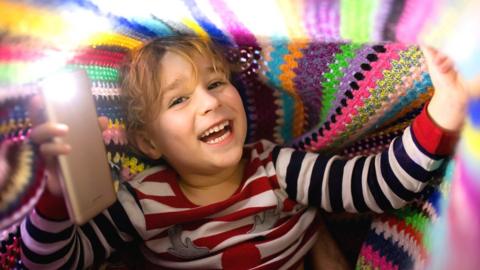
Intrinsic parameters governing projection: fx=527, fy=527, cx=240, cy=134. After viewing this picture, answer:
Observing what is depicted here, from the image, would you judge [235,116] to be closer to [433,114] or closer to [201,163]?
[201,163]

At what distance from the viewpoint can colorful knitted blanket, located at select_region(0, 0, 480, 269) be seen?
1.32ft

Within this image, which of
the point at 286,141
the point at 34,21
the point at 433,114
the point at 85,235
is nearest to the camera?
the point at 34,21

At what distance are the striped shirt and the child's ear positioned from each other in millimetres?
29

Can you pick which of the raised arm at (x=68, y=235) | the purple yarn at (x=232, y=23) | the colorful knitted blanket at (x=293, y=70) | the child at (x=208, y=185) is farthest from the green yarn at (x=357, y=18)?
the raised arm at (x=68, y=235)

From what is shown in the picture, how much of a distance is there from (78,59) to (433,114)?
15.1 inches

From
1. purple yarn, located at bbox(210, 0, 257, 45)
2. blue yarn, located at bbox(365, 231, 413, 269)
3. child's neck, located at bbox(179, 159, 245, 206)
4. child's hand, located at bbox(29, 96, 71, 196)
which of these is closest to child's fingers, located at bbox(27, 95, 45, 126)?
child's hand, located at bbox(29, 96, 71, 196)

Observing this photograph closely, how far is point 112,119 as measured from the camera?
2.30 feet

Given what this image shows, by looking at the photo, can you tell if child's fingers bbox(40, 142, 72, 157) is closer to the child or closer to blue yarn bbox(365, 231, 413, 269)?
the child

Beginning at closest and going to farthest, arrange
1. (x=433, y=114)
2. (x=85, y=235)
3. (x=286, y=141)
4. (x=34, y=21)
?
(x=34, y=21)
(x=433, y=114)
(x=85, y=235)
(x=286, y=141)

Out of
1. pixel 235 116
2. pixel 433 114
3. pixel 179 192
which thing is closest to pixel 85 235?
pixel 179 192

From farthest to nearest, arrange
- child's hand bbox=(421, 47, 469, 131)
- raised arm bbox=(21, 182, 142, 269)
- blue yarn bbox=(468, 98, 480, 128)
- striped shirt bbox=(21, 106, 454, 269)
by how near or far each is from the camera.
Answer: striped shirt bbox=(21, 106, 454, 269) < raised arm bbox=(21, 182, 142, 269) < child's hand bbox=(421, 47, 469, 131) < blue yarn bbox=(468, 98, 480, 128)

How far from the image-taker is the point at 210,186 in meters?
0.75

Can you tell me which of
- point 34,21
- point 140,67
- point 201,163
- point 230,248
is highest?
point 34,21

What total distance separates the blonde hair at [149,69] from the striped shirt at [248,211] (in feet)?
0.34
